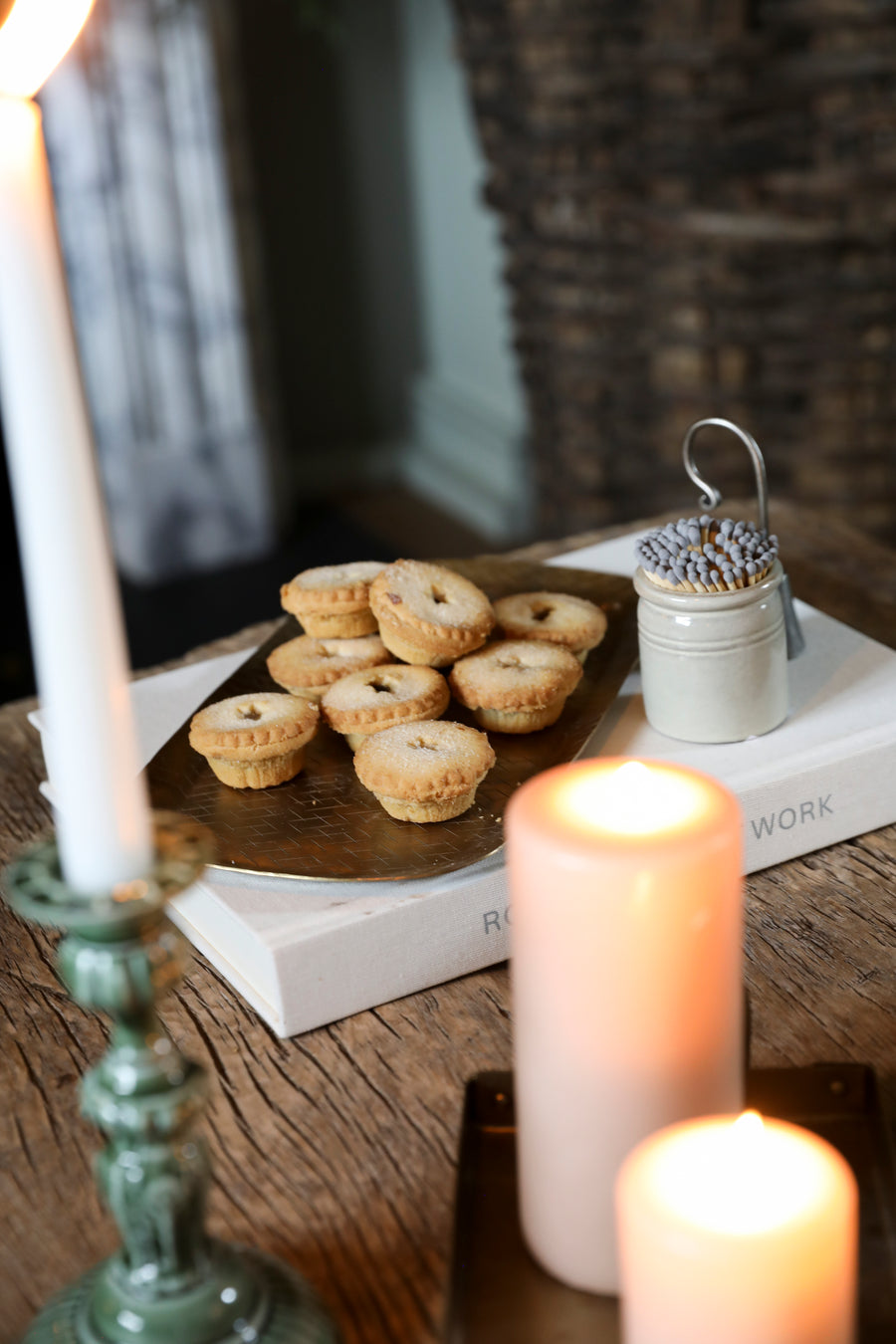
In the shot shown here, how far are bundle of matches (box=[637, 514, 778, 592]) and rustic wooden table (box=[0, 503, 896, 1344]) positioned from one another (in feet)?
0.56

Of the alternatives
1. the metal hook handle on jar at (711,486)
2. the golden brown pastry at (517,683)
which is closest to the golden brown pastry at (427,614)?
the golden brown pastry at (517,683)

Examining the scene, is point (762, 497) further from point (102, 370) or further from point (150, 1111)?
point (102, 370)

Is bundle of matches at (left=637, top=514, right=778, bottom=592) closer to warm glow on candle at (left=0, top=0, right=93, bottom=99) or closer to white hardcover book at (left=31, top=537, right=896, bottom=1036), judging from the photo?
white hardcover book at (left=31, top=537, right=896, bottom=1036)

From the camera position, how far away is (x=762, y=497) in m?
0.85

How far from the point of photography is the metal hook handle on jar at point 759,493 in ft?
2.60

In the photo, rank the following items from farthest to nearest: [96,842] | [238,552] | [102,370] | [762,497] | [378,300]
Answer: [378,300] < [238,552] < [102,370] < [762,497] < [96,842]

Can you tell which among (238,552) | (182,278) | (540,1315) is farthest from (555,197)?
(540,1315)

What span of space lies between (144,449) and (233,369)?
0.24 metres

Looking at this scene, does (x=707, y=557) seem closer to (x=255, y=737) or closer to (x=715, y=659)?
(x=715, y=659)

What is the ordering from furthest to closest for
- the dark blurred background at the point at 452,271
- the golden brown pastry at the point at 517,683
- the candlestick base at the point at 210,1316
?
the dark blurred background at the point at 452,271, the golden brown pastry at the point at 517,683, the candlestick base at the point at 210,1316

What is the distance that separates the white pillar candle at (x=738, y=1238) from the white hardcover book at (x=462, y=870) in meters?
0.28

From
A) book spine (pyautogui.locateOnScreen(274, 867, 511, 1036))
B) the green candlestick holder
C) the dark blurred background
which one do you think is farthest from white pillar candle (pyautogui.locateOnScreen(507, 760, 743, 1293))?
the dark blurred background

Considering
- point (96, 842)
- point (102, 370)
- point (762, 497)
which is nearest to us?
point (96, 842)

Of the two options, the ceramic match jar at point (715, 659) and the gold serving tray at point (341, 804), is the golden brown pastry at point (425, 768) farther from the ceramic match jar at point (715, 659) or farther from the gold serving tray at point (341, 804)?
the ceramic match jar at point (715, 659)
